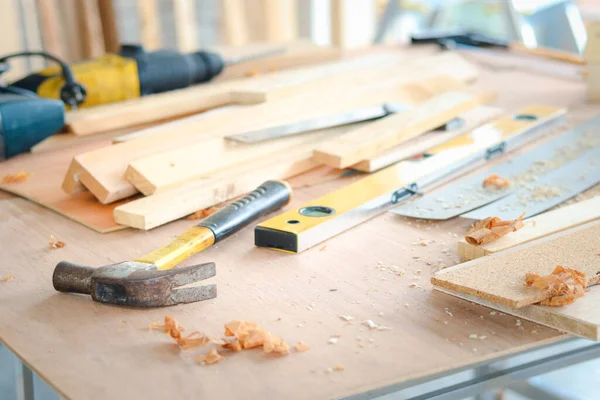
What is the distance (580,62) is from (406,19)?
110 inches

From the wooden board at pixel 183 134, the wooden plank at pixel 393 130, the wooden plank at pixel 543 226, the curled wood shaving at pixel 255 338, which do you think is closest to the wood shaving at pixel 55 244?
the wooden board at pixel 183 134

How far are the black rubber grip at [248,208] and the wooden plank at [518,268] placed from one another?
0.37 metres

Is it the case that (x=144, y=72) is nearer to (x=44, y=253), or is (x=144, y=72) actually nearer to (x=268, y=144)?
(x=268, y=144)

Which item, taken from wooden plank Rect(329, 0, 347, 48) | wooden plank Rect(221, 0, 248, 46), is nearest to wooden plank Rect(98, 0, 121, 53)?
wooden plank Rect(221, 0, 248, 46)

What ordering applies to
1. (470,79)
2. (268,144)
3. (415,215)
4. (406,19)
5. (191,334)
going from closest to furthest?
(191,334) → (415,215) → (268,144) → (470,79) → (406,19)

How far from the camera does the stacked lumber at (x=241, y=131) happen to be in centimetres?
144

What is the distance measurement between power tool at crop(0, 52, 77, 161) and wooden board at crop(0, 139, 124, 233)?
4cm

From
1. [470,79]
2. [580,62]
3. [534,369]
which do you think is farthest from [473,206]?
[580,62]

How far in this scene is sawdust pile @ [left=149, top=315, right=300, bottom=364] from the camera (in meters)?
0.93

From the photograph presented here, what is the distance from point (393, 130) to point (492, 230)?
49 cm

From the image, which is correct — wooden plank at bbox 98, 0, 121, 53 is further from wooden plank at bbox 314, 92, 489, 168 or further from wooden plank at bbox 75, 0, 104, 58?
wooden plank at bbox 314, 92, 489, 168

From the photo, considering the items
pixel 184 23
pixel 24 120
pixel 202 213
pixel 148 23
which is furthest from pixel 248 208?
pixel 184 23

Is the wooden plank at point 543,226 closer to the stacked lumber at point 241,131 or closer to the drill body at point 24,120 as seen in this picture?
the stacked lumber at point 241,131

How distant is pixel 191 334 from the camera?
97cm
